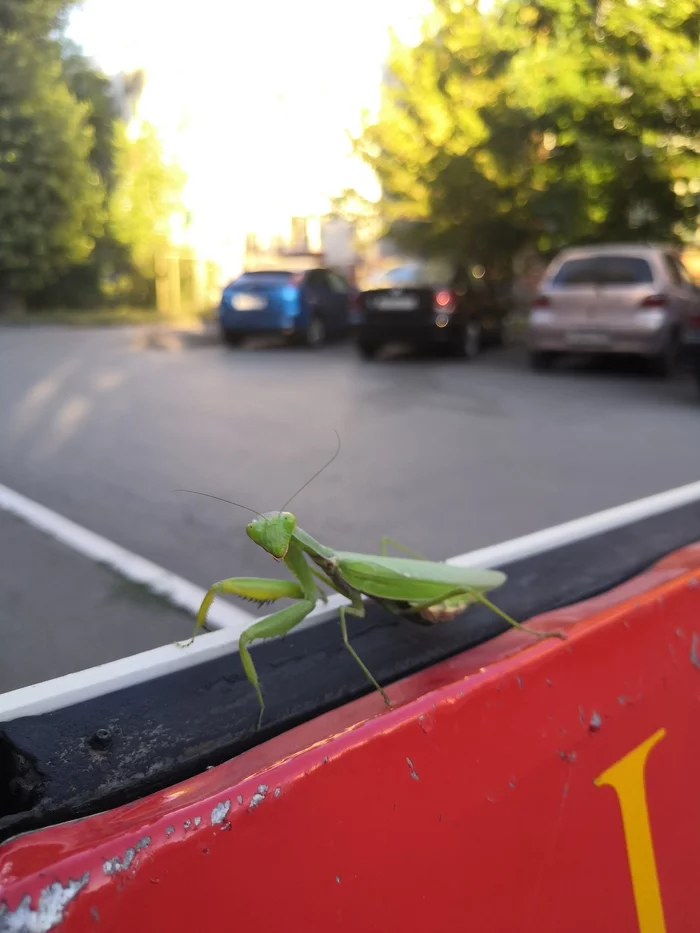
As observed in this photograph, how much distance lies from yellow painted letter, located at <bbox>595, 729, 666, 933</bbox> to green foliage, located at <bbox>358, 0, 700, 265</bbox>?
3263 mm

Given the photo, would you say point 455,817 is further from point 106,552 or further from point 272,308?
point 272,308

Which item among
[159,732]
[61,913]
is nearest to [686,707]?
[159,732]

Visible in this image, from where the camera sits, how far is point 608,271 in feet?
33.9

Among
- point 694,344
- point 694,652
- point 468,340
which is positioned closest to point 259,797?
point 694,652

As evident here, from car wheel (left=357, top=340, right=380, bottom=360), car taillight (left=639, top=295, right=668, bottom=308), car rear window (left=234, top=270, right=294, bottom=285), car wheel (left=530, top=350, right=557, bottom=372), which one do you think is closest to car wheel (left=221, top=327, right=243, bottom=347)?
car rear window (left=234, top=270, right=294, bottom=285)

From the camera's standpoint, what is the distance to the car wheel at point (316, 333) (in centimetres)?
1449

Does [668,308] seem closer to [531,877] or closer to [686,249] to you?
[686,249]

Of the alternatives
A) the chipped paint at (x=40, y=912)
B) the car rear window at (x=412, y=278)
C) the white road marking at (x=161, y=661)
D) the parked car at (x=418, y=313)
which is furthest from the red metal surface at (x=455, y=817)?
the car rear window at (x=412, y=278)

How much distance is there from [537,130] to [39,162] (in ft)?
36.5

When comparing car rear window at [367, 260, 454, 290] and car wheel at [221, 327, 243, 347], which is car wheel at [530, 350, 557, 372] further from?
car wheel at [221, 327, 243, 347]

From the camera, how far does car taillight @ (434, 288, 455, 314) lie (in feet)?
39.7

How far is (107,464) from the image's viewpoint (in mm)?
4902

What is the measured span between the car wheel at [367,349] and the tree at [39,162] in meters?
Result: 10.3

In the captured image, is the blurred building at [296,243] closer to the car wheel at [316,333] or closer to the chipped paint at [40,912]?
the car wheel at [316,333]
